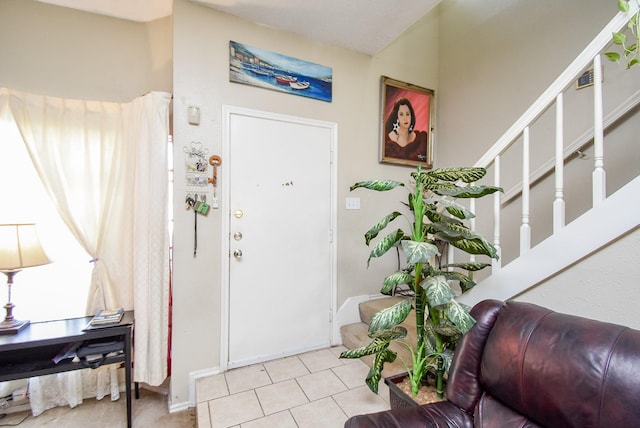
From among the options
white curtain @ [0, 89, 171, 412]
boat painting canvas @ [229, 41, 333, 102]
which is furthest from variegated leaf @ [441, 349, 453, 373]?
boat painting canvas @ [229, 41, 333, 102]

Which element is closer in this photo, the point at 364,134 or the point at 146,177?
the point at 146,177

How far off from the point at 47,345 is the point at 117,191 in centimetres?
104

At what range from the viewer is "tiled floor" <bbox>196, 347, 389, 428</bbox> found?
1647 mm

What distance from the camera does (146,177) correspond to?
200 cm

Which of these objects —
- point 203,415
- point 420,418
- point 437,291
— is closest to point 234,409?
point 203,415

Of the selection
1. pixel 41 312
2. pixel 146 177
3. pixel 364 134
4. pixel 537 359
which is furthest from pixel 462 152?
→ pixel 41 312

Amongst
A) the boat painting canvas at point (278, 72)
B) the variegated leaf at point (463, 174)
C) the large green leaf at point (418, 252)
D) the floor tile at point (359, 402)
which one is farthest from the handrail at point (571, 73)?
the floor tile at point (359, 402)

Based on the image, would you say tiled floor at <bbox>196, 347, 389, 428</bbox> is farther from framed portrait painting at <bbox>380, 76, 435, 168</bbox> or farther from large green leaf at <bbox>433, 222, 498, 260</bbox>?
framed portrait painting at <bbox>380, 76, 435, 168</bbox>

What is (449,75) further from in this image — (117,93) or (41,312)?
(41,312)

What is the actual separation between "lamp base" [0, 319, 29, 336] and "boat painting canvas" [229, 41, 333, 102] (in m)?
2.13

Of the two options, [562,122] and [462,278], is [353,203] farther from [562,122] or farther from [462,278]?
[562,122]

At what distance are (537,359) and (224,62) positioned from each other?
8.19 feet

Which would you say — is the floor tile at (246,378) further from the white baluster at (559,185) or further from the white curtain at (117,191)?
the white baluster at (559,185)

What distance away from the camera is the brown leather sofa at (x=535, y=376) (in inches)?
32.8
